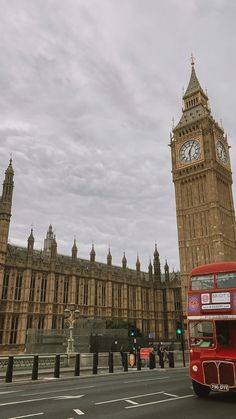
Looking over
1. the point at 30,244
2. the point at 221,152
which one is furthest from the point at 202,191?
the point at 30,244

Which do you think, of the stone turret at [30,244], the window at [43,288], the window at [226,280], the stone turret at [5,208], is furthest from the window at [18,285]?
the window at [226,280]

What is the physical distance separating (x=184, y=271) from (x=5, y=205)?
3360cm

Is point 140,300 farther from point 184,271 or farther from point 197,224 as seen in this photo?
point 197,224

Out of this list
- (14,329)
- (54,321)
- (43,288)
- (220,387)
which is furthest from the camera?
(43,288)

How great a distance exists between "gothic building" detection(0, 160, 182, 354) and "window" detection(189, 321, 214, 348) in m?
42.4

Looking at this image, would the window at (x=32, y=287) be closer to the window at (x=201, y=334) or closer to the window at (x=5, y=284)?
the window at (x=5, y=284)

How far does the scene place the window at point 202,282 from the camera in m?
11.7

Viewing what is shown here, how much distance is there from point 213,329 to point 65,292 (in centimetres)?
4972

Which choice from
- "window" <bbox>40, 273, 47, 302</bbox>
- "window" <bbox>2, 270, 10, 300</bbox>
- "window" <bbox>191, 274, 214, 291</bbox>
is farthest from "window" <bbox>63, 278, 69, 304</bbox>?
"window" <bbox>191, 274, 214, 291</bbox>

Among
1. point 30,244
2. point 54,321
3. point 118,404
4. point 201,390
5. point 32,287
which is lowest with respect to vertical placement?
point 118,404

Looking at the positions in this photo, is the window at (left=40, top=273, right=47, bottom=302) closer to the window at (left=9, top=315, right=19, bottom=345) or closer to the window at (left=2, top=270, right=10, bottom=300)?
the window at (left=9, top=315, right=19, bottom=345)

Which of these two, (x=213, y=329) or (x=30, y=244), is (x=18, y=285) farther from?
(x=213, y=329)

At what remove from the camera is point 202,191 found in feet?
221

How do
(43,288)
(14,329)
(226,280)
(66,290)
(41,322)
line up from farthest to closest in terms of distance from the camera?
(66,290) → (43,288) → (41,322) → (14,329) → (226,280)
